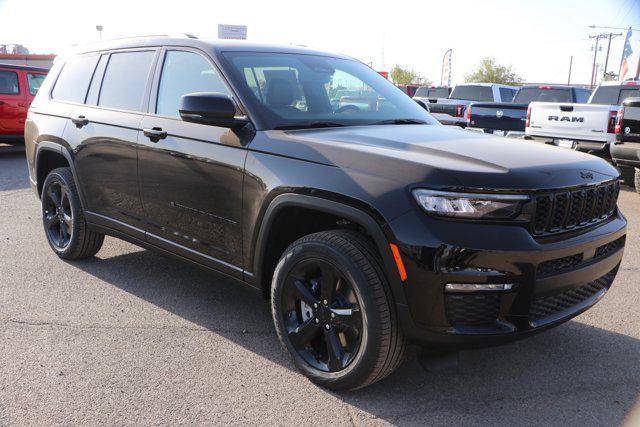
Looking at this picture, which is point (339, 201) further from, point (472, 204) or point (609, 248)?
point (609, 248)

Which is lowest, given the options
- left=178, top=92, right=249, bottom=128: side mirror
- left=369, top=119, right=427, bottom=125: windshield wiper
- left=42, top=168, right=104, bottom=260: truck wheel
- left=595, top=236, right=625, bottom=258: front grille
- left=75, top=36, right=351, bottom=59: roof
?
left=42, top=168, right=104, bottom=260: truck wheel

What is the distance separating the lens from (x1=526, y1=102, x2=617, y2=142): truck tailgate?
9.36 metres

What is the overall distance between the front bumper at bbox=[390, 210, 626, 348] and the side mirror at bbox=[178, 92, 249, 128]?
3.86 ft

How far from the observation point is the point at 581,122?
9617 millimetres

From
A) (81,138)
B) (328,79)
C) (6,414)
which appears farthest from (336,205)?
(81,138)

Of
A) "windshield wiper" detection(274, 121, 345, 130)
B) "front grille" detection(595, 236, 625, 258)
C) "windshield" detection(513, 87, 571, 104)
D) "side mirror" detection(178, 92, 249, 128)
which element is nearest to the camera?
"front grille" detection(595, 236, 625, 258)

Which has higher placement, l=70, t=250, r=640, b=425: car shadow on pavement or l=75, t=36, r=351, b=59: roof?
l=75, t=36, r=351, b=59: roof

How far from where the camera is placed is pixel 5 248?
5531 millimetres

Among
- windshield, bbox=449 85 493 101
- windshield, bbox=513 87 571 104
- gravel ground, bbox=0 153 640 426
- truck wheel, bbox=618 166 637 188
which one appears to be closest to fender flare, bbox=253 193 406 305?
gravel ground, bbox=0 153 640 426

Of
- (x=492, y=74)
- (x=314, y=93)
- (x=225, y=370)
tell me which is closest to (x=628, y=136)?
(x=314, y=93)

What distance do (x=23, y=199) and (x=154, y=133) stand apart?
202 inches

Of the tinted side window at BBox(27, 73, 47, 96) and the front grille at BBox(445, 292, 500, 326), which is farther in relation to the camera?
the tinted side window at BBox(27, 73, 47, 96)

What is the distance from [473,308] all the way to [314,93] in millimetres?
1803

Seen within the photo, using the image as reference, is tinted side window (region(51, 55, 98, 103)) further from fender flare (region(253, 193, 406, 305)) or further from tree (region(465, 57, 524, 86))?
tree (region(465, 57, 524, 86))
